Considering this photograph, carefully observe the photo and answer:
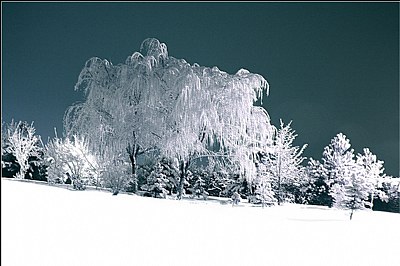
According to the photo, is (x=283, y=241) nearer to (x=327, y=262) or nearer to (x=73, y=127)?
(x=327, y=262)

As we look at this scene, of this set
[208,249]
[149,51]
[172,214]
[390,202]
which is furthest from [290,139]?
[208,249]

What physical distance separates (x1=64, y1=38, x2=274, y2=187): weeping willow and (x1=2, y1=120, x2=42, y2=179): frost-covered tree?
12.8 meters

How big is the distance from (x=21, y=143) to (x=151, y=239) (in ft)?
72.9

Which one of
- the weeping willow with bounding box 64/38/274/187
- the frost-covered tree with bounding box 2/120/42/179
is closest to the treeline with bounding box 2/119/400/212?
the frost-covered tree with bounding box 2/120/42/179

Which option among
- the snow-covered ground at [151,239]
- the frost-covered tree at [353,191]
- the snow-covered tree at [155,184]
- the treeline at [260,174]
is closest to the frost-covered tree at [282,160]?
the treeline at [260,174]

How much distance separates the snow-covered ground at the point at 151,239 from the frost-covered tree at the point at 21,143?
1877 centimetres

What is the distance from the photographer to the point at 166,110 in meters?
11.8

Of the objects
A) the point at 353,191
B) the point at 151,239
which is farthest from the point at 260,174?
the point at 151,239

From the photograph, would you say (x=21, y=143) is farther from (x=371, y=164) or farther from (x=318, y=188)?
(x=371, y=164)

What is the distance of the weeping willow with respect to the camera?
1102cm

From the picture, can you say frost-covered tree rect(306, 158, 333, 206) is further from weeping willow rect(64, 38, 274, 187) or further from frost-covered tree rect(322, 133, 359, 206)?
weeping willow rect(64, 38, 274, 187)

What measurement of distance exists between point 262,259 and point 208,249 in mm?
659

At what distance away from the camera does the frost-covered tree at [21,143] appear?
22.5 m

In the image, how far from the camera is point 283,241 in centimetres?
498
